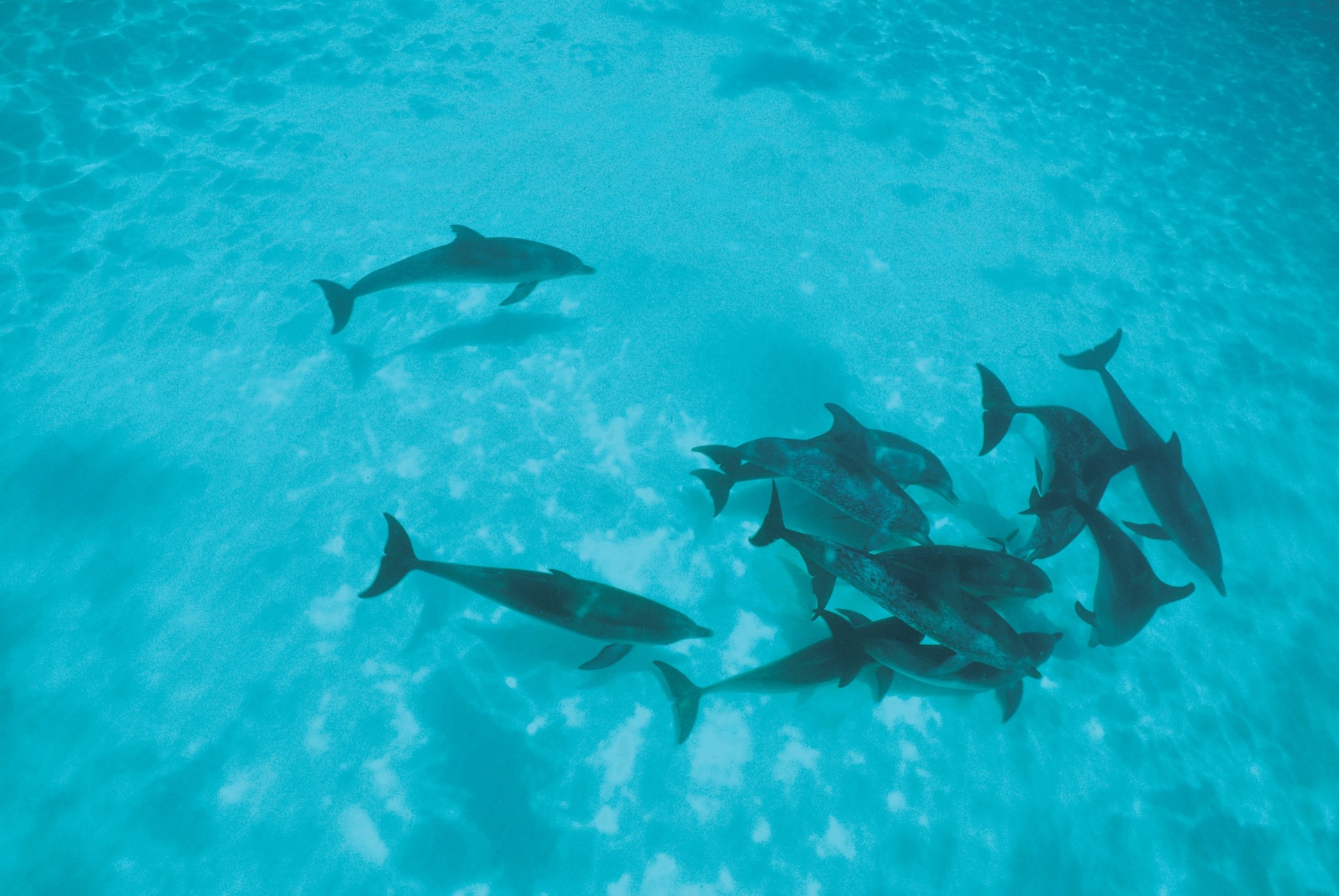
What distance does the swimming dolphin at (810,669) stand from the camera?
18.9ft

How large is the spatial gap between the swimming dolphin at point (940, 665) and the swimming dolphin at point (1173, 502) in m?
3.07

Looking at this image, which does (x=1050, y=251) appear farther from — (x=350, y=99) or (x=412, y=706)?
(x=350, y=99)

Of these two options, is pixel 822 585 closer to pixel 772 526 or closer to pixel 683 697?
pixel 772 526

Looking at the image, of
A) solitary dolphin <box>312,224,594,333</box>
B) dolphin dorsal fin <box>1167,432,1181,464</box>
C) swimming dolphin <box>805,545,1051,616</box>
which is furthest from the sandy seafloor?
dolphin dorsal fin <box>1167,432,1181,464</box>

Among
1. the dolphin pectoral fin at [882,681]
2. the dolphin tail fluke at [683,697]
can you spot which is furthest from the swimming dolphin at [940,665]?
the dolphin tail fluke at [683,697]

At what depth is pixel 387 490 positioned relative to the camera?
7469 mm

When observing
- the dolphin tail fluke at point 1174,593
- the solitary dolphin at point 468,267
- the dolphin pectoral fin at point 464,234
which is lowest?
the dolphin tail fluke at point 1174,593

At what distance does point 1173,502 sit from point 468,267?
30.1ft

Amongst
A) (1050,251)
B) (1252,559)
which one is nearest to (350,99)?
(1050,251)

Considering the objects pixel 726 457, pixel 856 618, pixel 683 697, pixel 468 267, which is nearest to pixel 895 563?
pixel 856 618

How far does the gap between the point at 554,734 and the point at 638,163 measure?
1006 cm

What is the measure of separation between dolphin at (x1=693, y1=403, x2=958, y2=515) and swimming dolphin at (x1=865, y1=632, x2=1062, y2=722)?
1793mm

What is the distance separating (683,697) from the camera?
5.80 meters

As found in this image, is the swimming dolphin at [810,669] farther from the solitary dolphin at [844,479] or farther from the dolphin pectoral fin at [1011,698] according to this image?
the dolphin pectoral fin at [1011,698]
